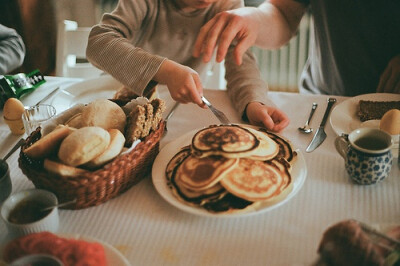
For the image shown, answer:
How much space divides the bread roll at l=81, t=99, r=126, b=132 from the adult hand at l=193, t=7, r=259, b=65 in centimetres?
30

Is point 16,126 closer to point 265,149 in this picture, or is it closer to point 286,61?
point 265,149

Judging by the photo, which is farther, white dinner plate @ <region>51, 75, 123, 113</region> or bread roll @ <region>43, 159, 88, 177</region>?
white dinner plate @ <region>51, 75, 123, 113</region>

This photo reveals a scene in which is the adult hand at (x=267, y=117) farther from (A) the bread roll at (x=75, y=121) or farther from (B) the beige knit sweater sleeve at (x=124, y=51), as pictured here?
(A) the bread roll at (x=75, y=121)

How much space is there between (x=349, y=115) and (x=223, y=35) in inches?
16.2

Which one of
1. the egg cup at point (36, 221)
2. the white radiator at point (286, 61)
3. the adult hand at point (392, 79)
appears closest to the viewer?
the egg cup at point (36, 221)

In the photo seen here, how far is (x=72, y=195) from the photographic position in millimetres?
720

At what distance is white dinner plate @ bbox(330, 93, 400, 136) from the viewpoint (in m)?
0.98

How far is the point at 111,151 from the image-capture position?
73cm

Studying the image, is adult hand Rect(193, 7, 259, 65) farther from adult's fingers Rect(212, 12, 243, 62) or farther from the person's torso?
the person's torso

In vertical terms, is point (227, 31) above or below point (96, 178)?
above

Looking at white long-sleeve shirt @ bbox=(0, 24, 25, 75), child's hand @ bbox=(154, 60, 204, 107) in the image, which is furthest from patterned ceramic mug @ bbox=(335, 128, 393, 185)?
white long-sleeve shirt @ bbox=(0, 24, 25, 75)

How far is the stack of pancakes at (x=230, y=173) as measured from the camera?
0.70 m

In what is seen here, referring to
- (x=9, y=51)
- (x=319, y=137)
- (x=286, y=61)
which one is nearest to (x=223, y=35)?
(x=319, y=137)

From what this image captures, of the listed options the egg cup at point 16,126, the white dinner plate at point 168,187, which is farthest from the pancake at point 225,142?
the egg cup at point 16,126
